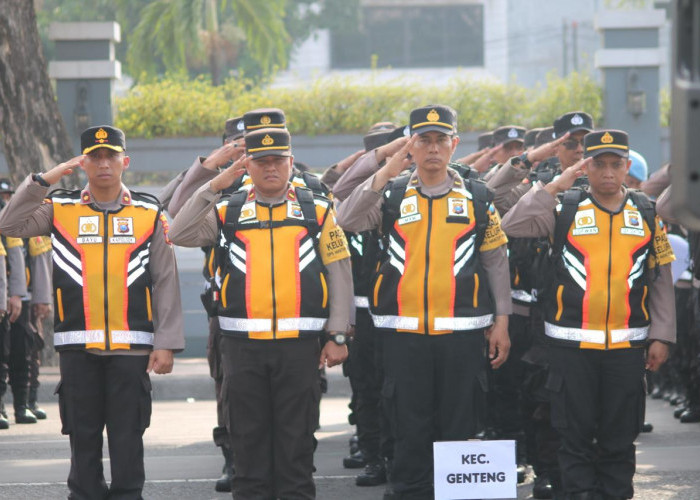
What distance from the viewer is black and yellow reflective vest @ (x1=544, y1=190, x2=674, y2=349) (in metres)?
7.52

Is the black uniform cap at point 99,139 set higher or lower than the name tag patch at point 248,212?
higher

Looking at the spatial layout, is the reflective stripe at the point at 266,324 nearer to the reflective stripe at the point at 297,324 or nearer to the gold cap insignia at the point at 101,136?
the reflective stripe at the point at 297,324

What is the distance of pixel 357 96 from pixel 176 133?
117 inches

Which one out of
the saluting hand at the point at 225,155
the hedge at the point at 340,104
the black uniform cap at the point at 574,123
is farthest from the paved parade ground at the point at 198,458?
the hedge at the point at 340,104

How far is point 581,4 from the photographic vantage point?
4881cm

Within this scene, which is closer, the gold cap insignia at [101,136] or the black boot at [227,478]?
the gold cap insignia at [101,136]

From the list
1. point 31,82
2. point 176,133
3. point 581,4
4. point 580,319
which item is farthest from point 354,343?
point 581,4

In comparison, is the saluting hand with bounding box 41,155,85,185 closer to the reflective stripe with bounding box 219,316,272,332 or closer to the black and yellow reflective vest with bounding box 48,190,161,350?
the black and yellow reflective vest with bounding box 48,190,161,350

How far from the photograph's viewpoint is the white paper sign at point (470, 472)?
6910 millimetres

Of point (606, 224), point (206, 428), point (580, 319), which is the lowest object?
point (206, 428)

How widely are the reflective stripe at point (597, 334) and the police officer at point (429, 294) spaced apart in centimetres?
38

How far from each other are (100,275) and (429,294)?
192 centimetres

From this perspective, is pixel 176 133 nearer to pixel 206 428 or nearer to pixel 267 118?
pixel 206 428

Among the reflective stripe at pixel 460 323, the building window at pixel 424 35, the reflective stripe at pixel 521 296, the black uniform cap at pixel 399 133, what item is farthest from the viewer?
the building window at pixel 424 35
